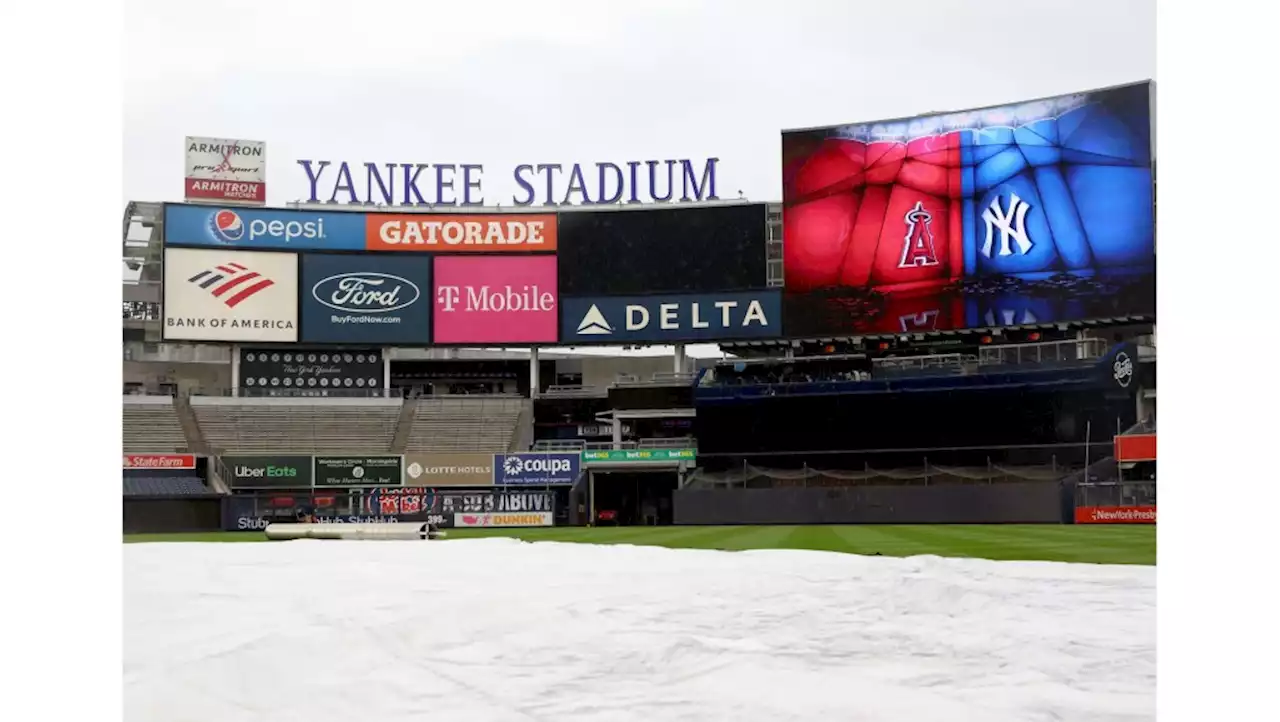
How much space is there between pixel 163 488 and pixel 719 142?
24.2 m

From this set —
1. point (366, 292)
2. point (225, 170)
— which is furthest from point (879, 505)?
point (225, 170)

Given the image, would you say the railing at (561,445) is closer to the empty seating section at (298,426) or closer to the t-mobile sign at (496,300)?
the t-mobile sign at (496,300)

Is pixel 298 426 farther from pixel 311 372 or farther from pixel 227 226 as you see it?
pixel 227 226

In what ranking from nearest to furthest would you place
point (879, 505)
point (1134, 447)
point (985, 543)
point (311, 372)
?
A: point (985, 543) < point (1134, 447) < point (879, 505) < point (311, 372)

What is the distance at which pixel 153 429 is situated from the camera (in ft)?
152

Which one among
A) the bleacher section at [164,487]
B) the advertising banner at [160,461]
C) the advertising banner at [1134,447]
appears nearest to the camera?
the advertising banner at [1134,447]

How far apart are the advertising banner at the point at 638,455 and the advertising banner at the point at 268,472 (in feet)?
32.7

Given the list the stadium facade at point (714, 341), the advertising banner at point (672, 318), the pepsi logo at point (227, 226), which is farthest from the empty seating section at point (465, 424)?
the pepsi logo at point (227, 226)

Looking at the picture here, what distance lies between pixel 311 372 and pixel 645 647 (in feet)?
149

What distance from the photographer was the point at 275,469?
44.4 metres

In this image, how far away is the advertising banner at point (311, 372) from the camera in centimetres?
4991

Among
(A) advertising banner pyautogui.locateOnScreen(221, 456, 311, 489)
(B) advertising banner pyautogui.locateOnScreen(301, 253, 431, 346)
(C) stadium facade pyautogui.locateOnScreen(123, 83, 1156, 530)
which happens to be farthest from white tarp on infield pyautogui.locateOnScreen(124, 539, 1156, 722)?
(B) advertising banner pyautogui.locateOnScreen(301, 253, 431, 346)

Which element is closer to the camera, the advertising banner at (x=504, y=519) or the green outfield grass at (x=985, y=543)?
the green outfield grass at (x=985, y=543)
